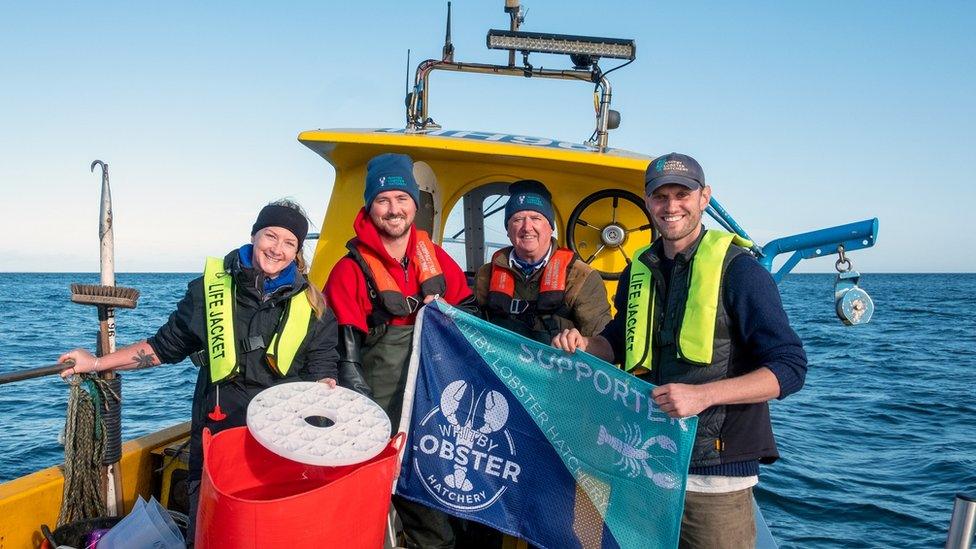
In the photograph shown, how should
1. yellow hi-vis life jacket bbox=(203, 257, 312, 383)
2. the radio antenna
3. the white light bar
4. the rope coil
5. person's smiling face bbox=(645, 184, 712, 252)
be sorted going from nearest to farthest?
person's smiling face bbox=(645, 184, 712, 252) < yellow hi-vis life jacket bbox=(203, 257, 312, 383) < the rope coil < the white light bar < the radio antenna

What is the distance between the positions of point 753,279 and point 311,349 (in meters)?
1.89

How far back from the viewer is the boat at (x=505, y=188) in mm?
4535

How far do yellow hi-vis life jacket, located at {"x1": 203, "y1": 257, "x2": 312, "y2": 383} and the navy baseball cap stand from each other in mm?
1602

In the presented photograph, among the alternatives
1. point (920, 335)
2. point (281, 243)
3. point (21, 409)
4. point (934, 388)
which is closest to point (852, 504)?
point (281, 243)

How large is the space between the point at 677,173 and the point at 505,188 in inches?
131

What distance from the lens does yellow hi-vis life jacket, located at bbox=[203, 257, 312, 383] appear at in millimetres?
3174

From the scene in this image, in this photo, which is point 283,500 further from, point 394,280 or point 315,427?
point 394,280

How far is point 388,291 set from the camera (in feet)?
11.5

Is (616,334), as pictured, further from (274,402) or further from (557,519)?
(274,402)

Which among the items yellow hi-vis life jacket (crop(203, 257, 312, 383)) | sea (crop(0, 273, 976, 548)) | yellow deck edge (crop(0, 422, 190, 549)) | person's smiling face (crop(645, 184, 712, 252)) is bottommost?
sea (crop(0, 273, 976, 548))

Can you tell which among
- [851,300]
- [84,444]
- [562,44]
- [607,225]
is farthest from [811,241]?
[84,444]

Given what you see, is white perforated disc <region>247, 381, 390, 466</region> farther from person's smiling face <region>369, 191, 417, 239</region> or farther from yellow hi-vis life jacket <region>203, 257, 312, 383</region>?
person's smiling face <region>369, 191, 417, 239</region>

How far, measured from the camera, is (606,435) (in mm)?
3137

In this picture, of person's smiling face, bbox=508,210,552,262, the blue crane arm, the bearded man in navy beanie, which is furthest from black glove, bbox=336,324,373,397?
the blue crane arm
